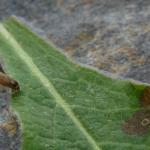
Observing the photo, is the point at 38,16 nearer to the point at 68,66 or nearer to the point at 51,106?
the point at 68,66

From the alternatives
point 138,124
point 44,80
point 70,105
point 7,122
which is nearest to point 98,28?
point 44,80

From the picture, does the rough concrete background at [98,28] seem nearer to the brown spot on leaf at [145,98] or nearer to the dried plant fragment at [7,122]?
the brown spot on leaf at [145,98]

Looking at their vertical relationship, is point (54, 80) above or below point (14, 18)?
below

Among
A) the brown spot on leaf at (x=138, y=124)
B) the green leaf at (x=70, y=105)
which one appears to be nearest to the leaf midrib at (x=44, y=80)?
the green leaf at (x=70, y=105)

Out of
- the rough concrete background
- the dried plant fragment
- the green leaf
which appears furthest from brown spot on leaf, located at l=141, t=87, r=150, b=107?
the dried plant fragment

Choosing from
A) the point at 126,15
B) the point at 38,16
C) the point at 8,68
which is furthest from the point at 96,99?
the point at 38,16

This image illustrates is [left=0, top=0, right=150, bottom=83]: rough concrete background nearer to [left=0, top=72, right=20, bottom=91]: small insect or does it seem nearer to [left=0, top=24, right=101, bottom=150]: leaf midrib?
[left=0, top=24, right=101, bottom=150]: leaf midrib

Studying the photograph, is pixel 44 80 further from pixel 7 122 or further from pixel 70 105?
pixel 7 122
